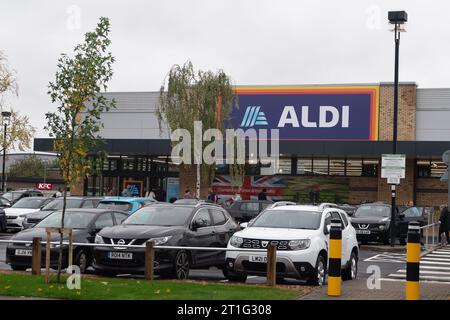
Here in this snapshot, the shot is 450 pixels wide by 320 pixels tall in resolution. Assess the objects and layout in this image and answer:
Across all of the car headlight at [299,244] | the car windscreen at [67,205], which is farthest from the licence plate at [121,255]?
the car windscreen at [67,205]

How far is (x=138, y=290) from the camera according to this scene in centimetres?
1305

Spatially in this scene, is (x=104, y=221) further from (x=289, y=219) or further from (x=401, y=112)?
(x=401, y=112)

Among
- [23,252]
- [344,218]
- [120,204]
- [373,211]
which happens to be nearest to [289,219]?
[344,218]

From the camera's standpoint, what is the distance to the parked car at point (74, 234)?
1695 cm

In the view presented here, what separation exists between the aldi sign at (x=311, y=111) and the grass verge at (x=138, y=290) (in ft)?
96.6

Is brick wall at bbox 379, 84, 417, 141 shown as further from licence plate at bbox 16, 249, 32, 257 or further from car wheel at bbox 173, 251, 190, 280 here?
licence plate at bbox 16, 249, 32, 257

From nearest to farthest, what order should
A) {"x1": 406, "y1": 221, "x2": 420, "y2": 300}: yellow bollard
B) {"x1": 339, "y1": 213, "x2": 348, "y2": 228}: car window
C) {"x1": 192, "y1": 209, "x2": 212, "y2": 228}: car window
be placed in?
{"x1": 406, "y1": 221, "x2": 420, "y2": 300}: yellow bollard, {"x1": 192, "y1": 209, "x2": 212, "y2": 228}: car window, {"x1": 339, "y1": 213, "x2": 348, "y2": 228}: car window

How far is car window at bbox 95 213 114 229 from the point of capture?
18.5m

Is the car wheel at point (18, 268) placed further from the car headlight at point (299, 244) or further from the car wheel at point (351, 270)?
the car wheel at point (351, 270)

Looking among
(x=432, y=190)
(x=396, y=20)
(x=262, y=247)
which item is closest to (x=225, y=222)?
(x=262, y=247)

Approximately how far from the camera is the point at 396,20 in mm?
27625

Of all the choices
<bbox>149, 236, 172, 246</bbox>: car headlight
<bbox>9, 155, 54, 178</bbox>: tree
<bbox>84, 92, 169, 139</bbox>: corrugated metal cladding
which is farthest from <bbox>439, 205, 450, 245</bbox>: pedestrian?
<bbox>9, 155, 54, 178</bbox>: tree

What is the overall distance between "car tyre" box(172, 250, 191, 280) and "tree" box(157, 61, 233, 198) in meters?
25.8

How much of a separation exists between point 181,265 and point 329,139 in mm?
28624
